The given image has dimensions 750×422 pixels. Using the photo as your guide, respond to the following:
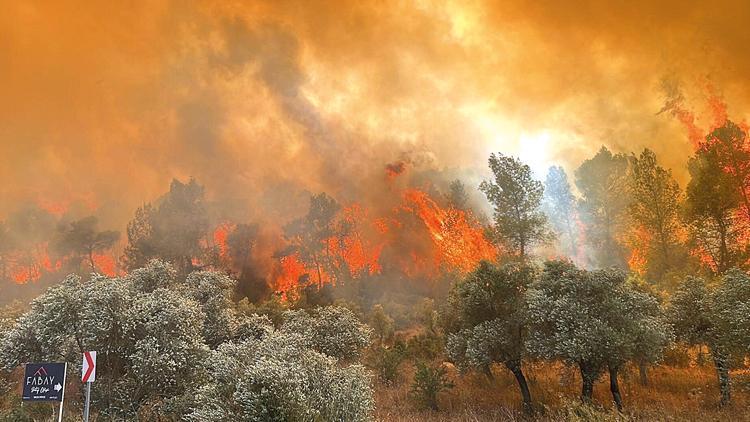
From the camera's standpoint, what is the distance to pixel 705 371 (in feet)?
124

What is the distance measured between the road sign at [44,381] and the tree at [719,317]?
37.2 metres

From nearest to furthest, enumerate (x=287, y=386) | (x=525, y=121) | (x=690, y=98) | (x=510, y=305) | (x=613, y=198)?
(x=287, y=386), (x=510, y=305), (x=613, y=198), (x=690, y=98), (x=525, y=121)

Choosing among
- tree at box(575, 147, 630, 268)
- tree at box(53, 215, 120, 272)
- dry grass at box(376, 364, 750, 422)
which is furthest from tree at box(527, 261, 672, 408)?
tree at box(53, 215, 120, 272)

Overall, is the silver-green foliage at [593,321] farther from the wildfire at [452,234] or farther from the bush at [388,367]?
the wildfire at [452,234]

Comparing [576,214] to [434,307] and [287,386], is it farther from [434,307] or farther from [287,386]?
[287,386]

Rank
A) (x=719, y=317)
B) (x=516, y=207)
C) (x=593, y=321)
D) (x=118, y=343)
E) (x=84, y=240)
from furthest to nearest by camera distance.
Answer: (x=84, y=240) < (x=516, y=207) < (x=593, y=321) < (x=719, y=317) < (x=118, y=343)

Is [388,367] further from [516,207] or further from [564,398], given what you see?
[516,207]

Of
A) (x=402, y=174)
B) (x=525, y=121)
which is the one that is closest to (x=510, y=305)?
(x=525, y=121)

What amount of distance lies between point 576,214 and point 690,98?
135ft

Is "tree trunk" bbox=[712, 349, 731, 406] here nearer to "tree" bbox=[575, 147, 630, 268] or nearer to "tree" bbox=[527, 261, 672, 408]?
"tree" bbox=[527, 261, 672, 408]

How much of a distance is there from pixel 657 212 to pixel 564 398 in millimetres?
44022

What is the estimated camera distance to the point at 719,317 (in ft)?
86.8

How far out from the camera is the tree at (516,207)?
55000mm

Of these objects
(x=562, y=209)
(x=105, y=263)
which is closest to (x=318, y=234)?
(x=105, y=263)
